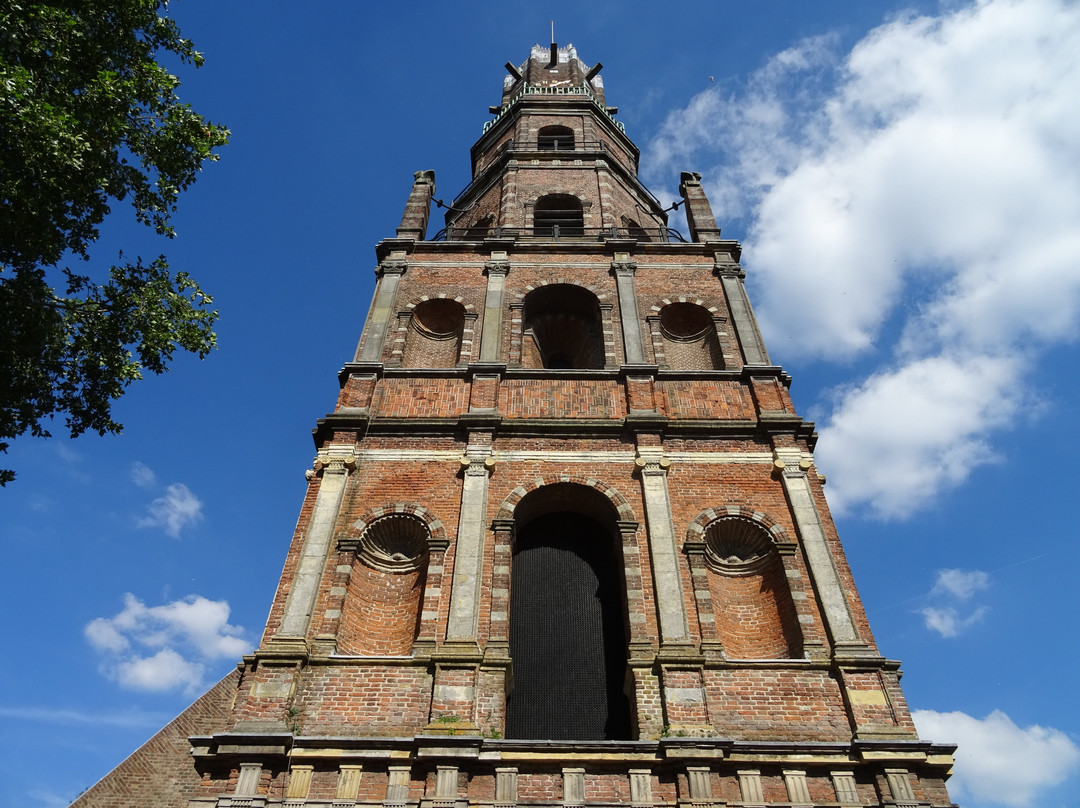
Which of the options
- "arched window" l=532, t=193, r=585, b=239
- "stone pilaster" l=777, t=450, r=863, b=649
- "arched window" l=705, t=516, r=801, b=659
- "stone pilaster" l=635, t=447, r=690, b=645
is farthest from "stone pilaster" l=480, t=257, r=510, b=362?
"stone pilaster" l=777, t=450, r=863, b=649

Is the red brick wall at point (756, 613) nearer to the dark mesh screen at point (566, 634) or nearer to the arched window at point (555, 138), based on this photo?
the dark mesh screen at point (566, 634)

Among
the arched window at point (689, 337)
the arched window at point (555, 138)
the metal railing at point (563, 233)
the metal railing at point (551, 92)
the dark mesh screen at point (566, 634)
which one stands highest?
the metal railing at point (551, 92)

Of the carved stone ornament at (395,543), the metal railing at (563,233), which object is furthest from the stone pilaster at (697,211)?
the carved stone ornament at (395,543)

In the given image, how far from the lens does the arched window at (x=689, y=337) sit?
1614 cm

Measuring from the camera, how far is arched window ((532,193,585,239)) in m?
20.2

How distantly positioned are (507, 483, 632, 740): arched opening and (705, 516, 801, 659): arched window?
4.91 feet

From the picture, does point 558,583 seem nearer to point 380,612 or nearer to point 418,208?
point 380,612

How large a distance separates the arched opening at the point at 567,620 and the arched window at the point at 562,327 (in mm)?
4620

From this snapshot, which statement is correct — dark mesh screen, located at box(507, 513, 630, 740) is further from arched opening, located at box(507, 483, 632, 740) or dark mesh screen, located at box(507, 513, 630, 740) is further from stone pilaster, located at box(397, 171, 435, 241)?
stone pilaster, located at box(397, 171, 435, 241)

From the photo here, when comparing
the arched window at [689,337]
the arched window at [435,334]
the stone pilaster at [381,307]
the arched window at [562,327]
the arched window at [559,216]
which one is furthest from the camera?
the arched window at [559,216]

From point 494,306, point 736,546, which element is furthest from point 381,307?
point 736,546

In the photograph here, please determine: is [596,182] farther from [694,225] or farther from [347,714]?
[347,714]

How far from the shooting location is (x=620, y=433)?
44.1ft

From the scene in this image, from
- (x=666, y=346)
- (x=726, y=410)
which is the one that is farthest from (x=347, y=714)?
(x=666, y=346)
